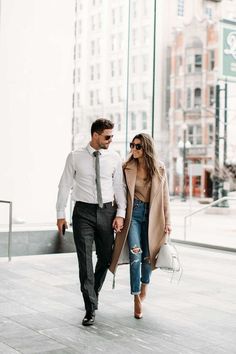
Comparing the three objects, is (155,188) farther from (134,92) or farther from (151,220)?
(134,92)

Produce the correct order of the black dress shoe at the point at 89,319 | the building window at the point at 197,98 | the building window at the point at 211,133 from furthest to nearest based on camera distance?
1. the building window at the point at 197,98
2. the building window at the point at 211,133
3. the black dress shoe at the point at 89,319

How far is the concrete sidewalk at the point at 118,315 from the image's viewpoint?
485 centimetres

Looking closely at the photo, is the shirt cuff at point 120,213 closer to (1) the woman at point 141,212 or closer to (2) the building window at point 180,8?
(1) the woman at point 141,212

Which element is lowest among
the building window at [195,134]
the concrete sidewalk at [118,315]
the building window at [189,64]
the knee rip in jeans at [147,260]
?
the concrete sidewalk at [118,315]

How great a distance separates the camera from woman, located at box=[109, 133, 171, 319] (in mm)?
5691

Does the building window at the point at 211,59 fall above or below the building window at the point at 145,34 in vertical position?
below

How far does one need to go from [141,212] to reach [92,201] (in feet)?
1.64

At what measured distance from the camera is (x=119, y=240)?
5.75 m

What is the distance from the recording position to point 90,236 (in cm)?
557

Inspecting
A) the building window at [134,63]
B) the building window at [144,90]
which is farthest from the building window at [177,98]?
the building window at [134,63]

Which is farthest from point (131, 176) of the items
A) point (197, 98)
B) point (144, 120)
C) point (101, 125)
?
point (144, 120)

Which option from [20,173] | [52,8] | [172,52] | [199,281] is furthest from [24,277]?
[52,8]

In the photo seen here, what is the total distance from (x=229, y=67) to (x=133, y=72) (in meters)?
2.53

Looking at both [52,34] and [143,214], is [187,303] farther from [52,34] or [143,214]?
[52,34]
